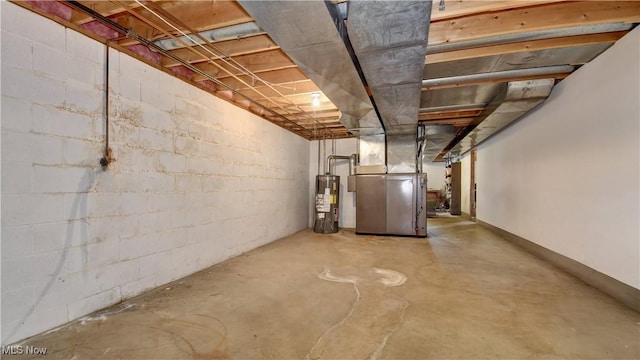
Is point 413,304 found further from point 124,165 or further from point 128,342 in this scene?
point 124,165

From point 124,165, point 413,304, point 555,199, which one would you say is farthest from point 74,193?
point 555,199

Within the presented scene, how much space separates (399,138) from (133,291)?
475 centimetres

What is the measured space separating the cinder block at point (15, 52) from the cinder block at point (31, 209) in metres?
0.80

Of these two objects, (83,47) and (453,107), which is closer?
(83,47)

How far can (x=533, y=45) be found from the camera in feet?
7.65

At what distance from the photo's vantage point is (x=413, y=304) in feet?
7.22

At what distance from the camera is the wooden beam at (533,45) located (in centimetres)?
229

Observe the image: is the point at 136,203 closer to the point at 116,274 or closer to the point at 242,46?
the point at 116,274

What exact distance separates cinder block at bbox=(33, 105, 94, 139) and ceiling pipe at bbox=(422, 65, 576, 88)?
10.8 ft

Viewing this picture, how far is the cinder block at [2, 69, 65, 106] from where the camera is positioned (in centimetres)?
160

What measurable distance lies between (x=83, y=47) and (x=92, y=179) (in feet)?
3.35

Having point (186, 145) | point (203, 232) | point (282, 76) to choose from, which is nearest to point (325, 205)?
point (203, 232)

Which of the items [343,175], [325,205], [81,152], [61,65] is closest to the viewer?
[61,65]

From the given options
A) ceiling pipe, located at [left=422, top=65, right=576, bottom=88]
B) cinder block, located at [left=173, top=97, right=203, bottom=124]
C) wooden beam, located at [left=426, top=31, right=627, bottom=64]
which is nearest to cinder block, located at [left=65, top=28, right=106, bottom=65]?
cinder block, located at [left=173, top=97, right=203, bottom=124]
